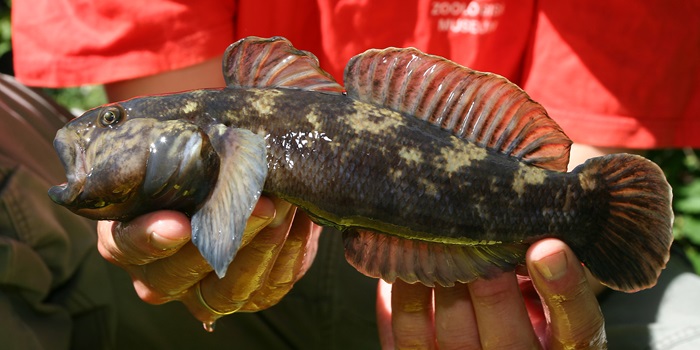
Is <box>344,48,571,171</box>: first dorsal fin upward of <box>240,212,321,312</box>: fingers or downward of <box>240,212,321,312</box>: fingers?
upward

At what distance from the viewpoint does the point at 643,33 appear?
110 inches

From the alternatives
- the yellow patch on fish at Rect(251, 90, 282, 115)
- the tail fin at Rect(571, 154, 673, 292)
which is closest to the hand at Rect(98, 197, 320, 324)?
the yellow patch on fish at Rect(251, 90, 282, 115)

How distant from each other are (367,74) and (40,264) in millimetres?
1470

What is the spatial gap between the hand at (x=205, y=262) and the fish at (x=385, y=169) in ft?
0.19

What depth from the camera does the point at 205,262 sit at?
201cm

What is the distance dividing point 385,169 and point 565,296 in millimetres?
583

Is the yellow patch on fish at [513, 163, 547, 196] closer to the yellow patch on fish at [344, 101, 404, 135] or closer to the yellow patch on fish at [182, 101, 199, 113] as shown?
the yellow patch on fish at [344, 101, 404, 135]

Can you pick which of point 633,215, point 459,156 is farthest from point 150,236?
point 633,215

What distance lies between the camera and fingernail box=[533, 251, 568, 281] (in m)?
1.71

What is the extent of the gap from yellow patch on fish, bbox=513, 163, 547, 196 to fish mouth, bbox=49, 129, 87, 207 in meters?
1.00

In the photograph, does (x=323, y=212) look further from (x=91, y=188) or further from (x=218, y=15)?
(x=218, y=15)

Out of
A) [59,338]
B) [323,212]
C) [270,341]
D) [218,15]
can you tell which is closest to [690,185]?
[270,341]

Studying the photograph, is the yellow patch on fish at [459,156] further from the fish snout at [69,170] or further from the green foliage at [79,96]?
the green foliage at [79,96]

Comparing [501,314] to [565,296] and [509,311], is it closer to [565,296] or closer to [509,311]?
[509,311]
